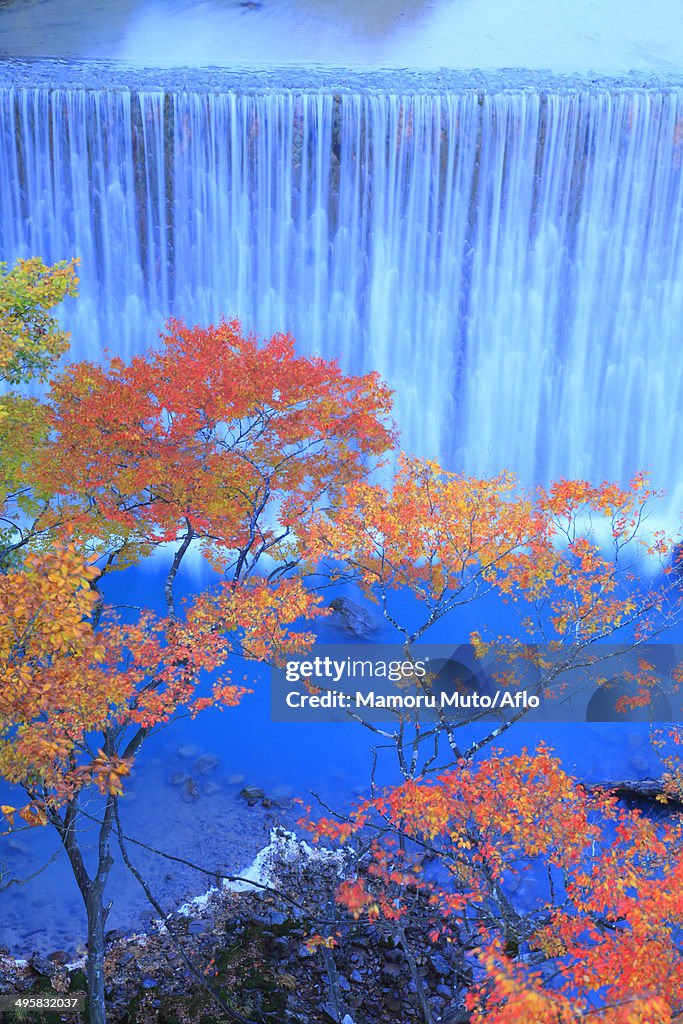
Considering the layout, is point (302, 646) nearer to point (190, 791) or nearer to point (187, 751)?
point (190, 791)

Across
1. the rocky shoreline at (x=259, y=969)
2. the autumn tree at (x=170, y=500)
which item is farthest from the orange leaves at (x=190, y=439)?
the rocky shoreline at (x=259, y=969)

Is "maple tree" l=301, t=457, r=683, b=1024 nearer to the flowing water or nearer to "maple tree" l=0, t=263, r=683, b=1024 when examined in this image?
"maple tree" l=0, t=263, r=683, b=1024

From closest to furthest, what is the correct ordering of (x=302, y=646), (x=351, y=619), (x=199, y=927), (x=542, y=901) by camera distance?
(x=199, y=927), (x=542, y=901), (x=302, y=646), (x=351, y=619)

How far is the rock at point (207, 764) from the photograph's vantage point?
42.1 feet

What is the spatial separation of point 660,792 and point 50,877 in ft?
26.6

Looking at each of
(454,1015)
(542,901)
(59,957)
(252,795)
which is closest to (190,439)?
(252,795)

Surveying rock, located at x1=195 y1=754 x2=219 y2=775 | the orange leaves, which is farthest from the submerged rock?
the orange leaves

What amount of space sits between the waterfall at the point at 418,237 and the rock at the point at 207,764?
904cm

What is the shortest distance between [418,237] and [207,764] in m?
10.9

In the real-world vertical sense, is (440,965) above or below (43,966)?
below

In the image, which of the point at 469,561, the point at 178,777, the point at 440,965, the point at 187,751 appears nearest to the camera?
the point at 440,965

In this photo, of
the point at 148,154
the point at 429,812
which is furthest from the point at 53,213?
the point at 429,812

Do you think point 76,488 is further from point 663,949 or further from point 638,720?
point 638,720

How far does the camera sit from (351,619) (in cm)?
1611
